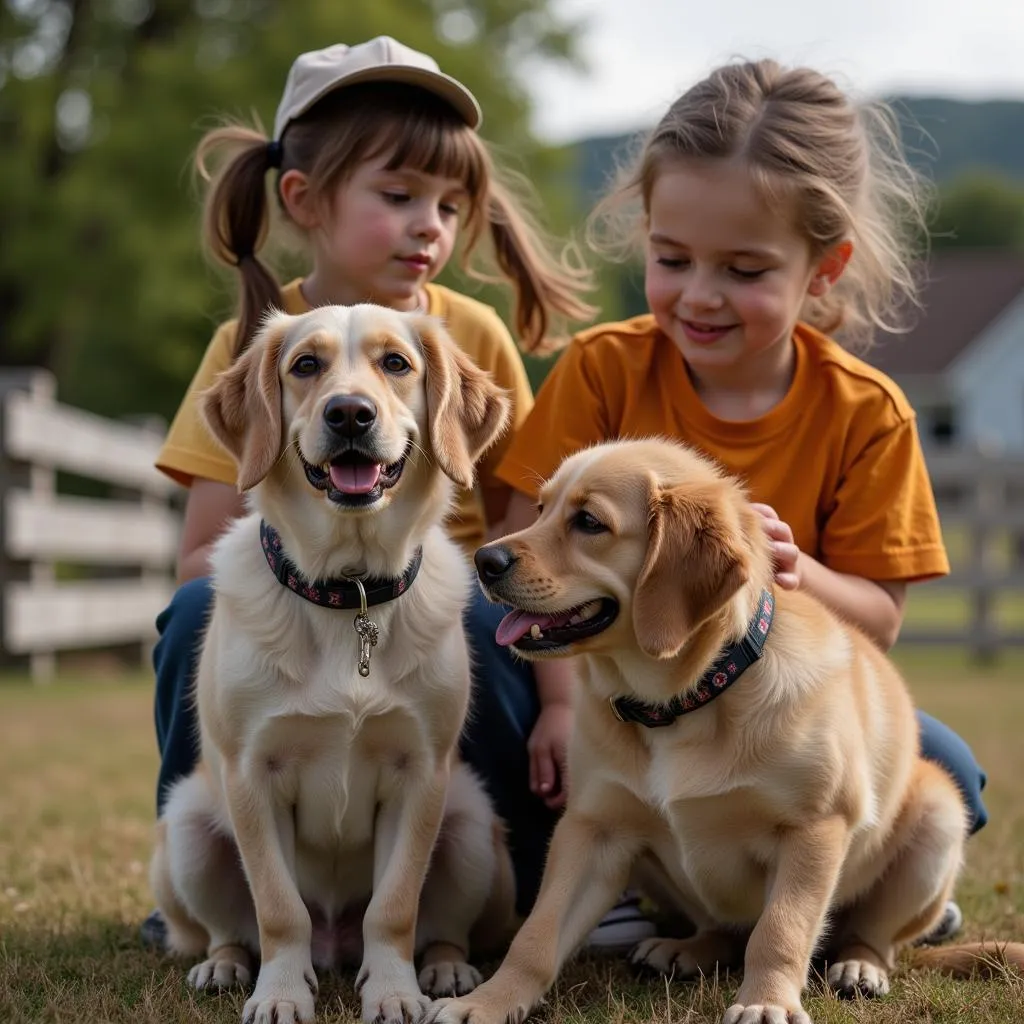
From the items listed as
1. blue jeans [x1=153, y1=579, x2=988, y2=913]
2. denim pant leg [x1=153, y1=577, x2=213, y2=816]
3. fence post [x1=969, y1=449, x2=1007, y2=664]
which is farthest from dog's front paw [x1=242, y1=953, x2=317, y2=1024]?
fence post [x1=969, y1=449, x2=1007, y2=664]

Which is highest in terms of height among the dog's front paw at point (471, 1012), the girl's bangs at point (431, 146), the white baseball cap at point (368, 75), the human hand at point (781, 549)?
the white baseball cap at point (368, 75)

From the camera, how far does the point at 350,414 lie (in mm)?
2656

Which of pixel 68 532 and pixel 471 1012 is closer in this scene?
pixel 471 1012

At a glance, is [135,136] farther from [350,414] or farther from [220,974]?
[220,974]

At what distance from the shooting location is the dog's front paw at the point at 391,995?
254 cm

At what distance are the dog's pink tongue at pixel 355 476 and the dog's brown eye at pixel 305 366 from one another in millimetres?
240

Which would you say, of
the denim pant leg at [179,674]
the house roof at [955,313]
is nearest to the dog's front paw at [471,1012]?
the denim pant leg at [179,674]

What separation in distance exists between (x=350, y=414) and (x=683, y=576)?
716mm

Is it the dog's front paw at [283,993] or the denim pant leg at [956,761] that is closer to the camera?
the dog's front paw at [283,993]

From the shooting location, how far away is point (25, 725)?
23.6 feet

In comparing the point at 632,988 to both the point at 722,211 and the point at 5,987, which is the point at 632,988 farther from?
the point at 722,211

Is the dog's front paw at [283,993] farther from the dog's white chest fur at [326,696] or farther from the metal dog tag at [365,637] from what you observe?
the metal dog tag at [365,637]

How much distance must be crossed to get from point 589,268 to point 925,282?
3.42 ft

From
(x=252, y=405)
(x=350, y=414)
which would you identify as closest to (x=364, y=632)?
(x=350, y=414)
